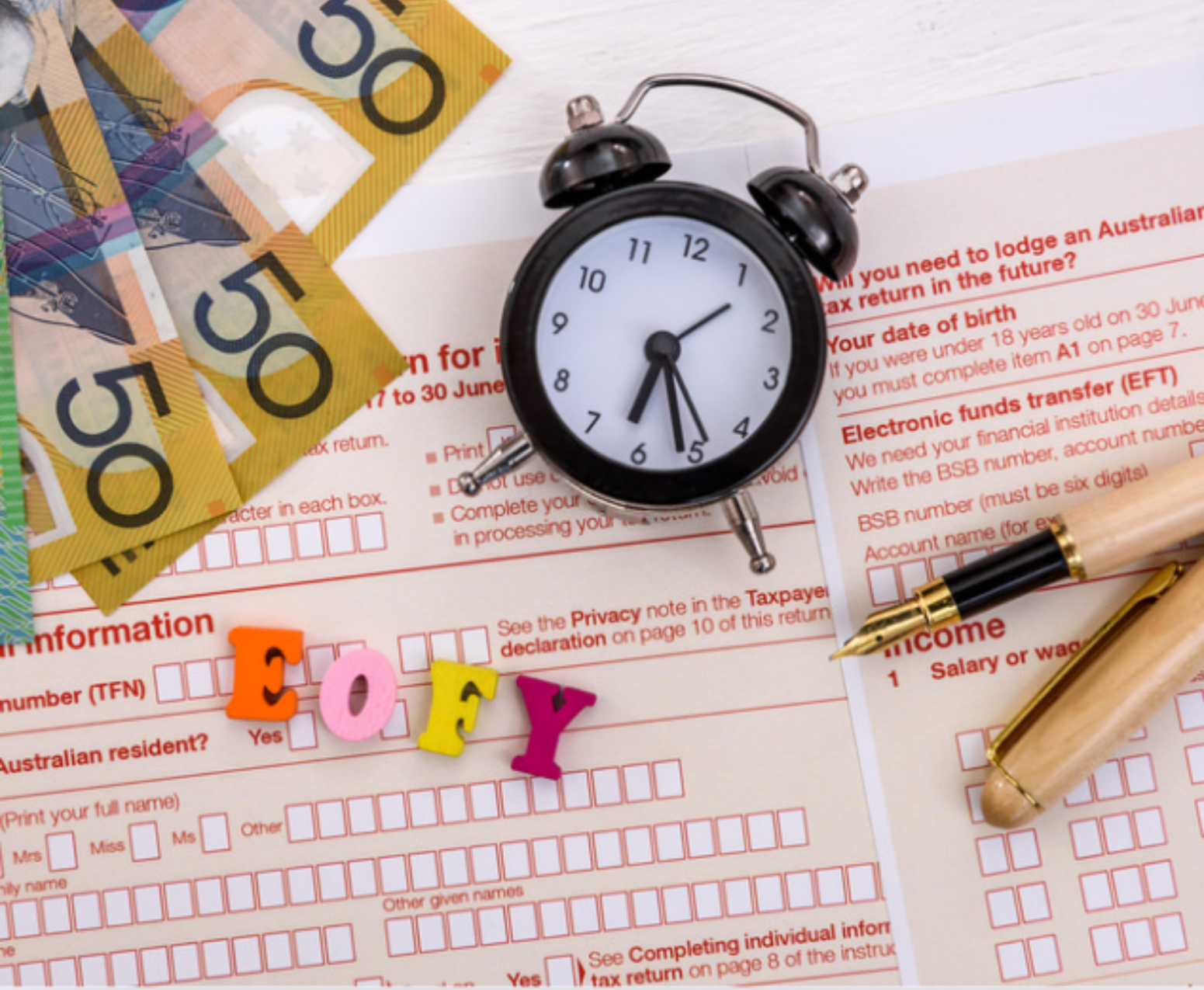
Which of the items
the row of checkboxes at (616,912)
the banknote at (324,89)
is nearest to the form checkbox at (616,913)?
the row of checkboxes at (616,912)

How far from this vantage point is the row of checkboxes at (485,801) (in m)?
0.65

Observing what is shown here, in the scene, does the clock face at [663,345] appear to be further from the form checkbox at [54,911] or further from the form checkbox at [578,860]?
the form checkbox at [54,911]

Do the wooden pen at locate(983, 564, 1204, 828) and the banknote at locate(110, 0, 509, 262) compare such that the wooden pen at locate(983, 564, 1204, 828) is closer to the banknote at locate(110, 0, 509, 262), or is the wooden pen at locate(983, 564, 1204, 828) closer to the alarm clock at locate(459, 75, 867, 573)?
the alarm clock at locate(459, 75, 867, 573)

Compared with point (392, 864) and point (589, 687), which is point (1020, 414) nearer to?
point (589, 687)

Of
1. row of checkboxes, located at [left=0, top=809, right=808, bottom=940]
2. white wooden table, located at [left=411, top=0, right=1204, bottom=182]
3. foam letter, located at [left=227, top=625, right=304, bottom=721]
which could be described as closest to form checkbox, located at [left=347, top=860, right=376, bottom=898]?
row of checkboxes, located at [left=0, top=809, right=808, bottom=940]

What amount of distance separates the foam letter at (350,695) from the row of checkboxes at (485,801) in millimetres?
51

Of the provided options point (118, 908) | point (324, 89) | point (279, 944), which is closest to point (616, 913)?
point (279, 944)

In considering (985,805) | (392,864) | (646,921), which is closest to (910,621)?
(985,805)

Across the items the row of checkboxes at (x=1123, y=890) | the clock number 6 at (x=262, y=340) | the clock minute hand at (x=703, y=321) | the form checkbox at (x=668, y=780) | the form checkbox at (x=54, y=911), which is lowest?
the row of checkboxes at (x=1123, y=890)

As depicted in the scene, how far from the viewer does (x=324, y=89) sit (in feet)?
2.13

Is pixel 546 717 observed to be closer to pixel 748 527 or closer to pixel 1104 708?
pixel 748 527

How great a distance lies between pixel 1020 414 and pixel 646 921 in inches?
15.9

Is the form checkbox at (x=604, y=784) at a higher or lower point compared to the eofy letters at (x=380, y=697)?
lower

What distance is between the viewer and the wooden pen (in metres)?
0.61
